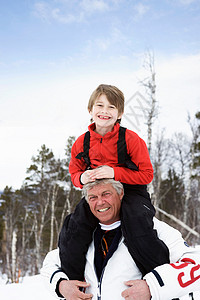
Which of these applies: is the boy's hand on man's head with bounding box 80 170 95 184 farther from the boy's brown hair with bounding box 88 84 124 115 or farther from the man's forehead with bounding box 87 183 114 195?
the boy's brown hair with bounding box 88 84 124 115

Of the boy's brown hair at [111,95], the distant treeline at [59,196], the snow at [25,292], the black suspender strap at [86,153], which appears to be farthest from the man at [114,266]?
the distant treeline at [59,196]

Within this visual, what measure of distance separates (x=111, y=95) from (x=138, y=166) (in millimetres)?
652

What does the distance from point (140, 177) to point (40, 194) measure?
1343 cm

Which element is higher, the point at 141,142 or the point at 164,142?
the point at 164,142

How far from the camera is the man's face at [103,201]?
215 cm

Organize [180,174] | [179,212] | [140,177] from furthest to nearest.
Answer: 1. [179,212]
2. [180,174]
3. [140,177]

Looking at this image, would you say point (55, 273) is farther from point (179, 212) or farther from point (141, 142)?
point (179, 212)

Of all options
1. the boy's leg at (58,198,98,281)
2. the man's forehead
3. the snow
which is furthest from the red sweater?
the snow

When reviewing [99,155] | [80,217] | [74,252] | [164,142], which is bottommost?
[74,252]

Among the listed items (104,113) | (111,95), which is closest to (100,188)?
(104,113)

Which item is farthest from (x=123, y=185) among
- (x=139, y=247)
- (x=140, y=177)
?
(x=139, y=247)

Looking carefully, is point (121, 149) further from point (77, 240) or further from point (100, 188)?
point (77, 240)

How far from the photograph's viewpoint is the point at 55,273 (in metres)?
2.36

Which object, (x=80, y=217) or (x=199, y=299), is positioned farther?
(x=199, y=299)
